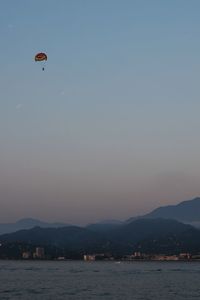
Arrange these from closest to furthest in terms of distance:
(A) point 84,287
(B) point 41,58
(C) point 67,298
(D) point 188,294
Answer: (B) point 41,58 → (C) point 67,298 → (D) point 188,294 → (A) point 84,287

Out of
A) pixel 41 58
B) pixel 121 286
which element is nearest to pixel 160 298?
pixel 121 286

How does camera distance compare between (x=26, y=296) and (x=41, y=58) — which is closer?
(x=41, y=58)

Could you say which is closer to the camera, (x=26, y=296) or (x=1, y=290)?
(x=26, y=296)

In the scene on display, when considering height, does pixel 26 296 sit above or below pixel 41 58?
below

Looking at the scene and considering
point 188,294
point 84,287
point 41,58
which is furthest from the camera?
point 84,287

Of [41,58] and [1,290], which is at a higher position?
[41,58]

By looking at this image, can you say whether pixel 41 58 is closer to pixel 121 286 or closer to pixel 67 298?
pixel 67 298

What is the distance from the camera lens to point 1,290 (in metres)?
70.6

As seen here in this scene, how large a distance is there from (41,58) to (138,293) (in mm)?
28251

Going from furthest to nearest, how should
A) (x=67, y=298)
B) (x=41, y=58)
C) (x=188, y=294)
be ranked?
(x=188, y=294) < (x=67, y=298) < (x=41, y=58)

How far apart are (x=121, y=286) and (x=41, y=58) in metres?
35.3

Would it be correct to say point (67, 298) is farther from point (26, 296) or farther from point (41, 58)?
point (41, 58)

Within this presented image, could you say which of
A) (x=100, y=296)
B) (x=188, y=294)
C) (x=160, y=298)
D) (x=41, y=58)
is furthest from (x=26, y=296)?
(x=41, y=58)

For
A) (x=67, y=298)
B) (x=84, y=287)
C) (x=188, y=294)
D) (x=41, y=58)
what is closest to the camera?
(x=41, y=58)
